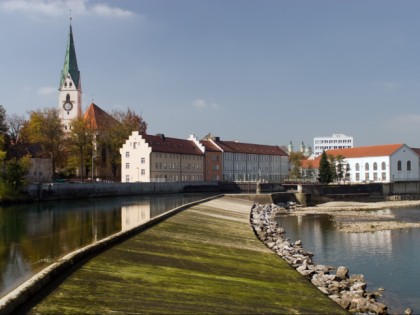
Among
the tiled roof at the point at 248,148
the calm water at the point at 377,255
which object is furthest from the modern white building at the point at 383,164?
the calm water at the point at 377,255

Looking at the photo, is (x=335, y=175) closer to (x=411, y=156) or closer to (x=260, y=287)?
(x=411, y=156)

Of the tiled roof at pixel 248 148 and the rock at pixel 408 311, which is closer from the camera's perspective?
the rock at pixel 408 311

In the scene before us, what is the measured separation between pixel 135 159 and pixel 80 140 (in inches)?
435

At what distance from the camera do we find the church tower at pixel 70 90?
118 meters

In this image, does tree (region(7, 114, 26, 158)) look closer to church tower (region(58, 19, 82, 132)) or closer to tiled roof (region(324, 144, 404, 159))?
church tower (region(58, 19, 82, 132))

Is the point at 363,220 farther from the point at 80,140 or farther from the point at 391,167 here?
the point at 391,167

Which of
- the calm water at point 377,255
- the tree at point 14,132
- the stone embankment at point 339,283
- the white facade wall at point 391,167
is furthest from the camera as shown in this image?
the white facade wall at point 391,167

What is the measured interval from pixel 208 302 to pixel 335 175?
107473 millimetres

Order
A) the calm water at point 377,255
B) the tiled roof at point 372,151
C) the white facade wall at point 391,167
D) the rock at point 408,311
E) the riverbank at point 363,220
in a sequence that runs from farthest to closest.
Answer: the tiled roof at point 372,151, the white facade wall at point 391,167, the riverbank at point 363,220, the calm water at point 377,255, the rock at point 408,311

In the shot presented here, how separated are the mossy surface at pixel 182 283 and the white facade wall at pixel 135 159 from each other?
6329 centimetres

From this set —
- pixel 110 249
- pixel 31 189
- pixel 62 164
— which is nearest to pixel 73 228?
pixel 110 249

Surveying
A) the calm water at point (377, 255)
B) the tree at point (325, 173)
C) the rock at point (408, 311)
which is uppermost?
the tree at point (325, 173)

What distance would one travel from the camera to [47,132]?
83.2 meters

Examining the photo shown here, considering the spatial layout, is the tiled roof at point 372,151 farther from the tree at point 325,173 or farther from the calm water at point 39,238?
the calm water at point 39,238
